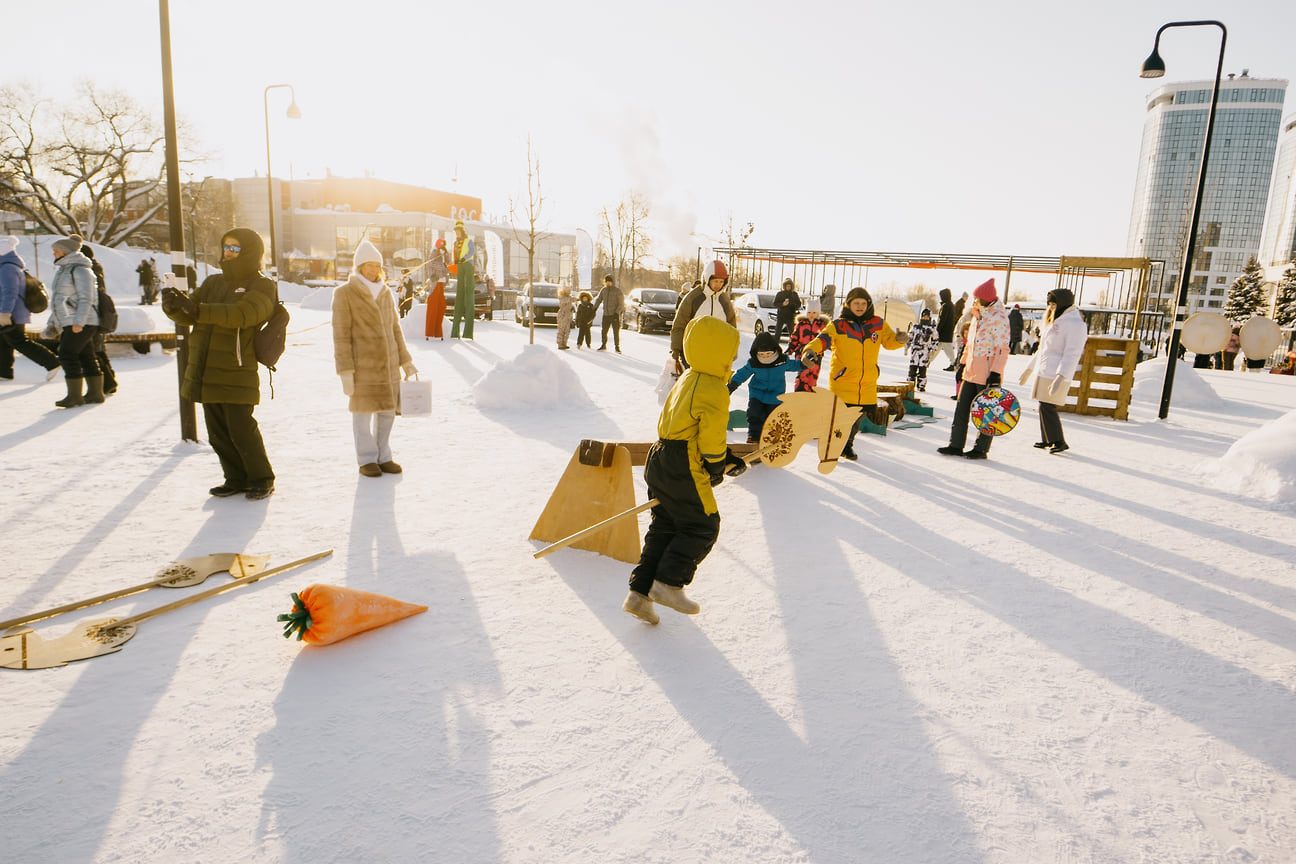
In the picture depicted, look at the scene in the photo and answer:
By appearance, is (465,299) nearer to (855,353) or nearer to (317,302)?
(855,353)

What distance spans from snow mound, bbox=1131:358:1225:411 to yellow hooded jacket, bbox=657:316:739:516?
11.2 m

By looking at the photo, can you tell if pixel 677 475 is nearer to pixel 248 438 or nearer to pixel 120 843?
pixel 120 843

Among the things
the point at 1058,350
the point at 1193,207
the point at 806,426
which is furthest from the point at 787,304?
the point at 806,426

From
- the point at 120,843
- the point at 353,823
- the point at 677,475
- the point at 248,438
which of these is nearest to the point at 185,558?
the point at 248,438

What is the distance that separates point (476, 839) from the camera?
6.34 ft

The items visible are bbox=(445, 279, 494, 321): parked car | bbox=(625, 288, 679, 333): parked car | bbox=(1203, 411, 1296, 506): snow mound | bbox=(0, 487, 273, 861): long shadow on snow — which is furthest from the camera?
bbox=(445, 279, 494, 321): parked car

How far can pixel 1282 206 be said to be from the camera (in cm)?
8700

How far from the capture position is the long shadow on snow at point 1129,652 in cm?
270

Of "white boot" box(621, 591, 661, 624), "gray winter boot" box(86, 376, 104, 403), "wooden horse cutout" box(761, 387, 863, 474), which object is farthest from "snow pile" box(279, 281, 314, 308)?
"white boot" box(621, 591, 661, 624)

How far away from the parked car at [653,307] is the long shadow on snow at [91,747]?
18.9 metres

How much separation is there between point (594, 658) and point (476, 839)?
107 cm

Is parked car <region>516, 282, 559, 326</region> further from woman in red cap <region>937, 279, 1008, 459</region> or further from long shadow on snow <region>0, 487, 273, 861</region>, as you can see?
long shadow on snow <region>0, 487, 273, 861</region>

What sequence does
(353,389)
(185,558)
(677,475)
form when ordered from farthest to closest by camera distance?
(353,389) → (185,558) → (677,475)

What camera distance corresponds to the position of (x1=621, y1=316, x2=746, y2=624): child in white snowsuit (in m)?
3.11
